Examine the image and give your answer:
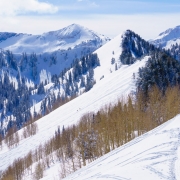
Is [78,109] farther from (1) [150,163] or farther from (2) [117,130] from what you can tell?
(1) [150,163]

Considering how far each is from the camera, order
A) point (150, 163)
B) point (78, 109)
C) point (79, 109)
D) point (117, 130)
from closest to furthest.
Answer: point (150, 163)
point (117, 130)
point (79, 109)
point (78, 109)

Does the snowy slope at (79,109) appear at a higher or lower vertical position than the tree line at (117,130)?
lower

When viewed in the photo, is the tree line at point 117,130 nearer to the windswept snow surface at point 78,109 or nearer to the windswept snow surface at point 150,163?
the windswept snow surface at point 78,109

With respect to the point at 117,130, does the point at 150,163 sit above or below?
above

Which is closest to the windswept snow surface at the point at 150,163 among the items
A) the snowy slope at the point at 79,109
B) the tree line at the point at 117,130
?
the tree line at the point at 117,130

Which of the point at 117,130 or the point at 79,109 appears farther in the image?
the point at 79,109

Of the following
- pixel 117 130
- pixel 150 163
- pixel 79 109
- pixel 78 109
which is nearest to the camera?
pixel 150 163

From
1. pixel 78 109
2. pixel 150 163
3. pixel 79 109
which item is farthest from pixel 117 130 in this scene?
pixel 78 109

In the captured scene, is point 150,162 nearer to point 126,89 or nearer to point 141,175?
point 141,175

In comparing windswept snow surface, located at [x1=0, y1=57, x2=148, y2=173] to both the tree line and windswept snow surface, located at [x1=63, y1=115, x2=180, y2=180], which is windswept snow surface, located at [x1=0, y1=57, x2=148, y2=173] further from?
windswept snow surface, located at [x1=63, y1=115, x2=180, y2=180]

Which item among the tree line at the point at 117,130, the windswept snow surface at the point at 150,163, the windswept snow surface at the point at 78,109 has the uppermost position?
the windswept snow surface at the point at 150,163

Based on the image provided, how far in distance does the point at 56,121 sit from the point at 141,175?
345 feet

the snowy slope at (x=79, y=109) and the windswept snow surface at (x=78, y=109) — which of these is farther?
the windswept snow surface at (x=78, y=109)

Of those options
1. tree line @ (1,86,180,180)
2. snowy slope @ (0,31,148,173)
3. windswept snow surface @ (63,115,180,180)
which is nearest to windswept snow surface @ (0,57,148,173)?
snowy slope @ (0,31,148,173)
